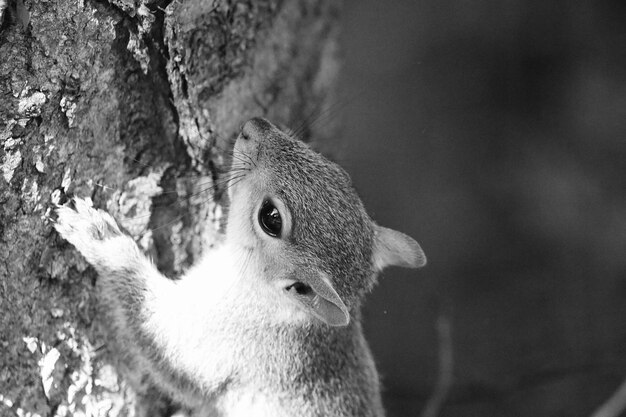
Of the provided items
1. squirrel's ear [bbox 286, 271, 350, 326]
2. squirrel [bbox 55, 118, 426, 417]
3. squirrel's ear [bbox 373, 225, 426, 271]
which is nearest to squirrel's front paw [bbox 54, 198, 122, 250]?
squirrel [bbox 55, 118, 426, 417]

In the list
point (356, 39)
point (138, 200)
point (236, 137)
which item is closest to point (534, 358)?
point (356, 39)

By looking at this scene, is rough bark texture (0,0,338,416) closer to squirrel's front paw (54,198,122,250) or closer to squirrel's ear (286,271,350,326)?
squirrel's front paw (54,198,122,250)

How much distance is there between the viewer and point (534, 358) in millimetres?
4742

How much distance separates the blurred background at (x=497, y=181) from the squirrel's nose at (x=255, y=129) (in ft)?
6.52

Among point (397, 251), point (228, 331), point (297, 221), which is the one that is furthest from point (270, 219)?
point (397, 251)

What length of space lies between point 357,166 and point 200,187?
6.92 feet

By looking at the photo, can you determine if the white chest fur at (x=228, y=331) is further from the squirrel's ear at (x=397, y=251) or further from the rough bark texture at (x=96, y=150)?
the squirrel's ear at (x=397, y=251)

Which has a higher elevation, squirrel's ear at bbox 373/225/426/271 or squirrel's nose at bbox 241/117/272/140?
squirrel's nose at bbox 241/117/272/140

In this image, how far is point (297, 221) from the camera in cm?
245

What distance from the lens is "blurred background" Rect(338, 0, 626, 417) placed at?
15.2 feet

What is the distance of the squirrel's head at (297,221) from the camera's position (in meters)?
2.44

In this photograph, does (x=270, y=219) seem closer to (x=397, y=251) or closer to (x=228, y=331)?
(x=228, y=331)

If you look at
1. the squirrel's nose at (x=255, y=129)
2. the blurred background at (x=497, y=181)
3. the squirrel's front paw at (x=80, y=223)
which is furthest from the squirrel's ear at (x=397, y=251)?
the blurred background at (x=497, y=181)

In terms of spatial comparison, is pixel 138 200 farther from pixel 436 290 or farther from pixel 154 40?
pixel 436 290
